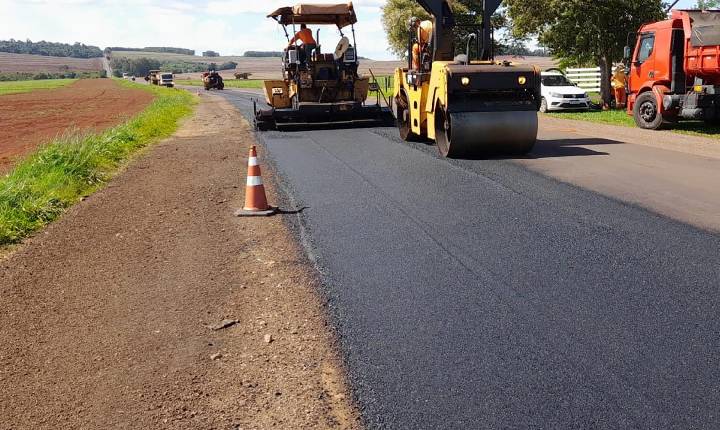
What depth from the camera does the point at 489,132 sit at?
39.1 feet

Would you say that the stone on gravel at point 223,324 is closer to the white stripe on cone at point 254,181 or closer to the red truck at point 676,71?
the white stripe on cone at point 254,181

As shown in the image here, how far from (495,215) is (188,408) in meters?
4.77

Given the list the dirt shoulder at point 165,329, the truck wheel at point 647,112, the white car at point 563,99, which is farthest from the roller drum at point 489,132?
the white car at point 563,99

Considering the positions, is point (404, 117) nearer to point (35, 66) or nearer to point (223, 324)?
point (223, 324)

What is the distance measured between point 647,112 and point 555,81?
759 cm

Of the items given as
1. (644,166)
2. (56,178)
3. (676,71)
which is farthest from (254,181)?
(676,71)

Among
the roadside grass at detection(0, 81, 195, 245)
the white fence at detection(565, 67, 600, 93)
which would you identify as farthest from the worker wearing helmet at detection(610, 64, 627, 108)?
the roadside grass at detection(0, 81, 195, 245)

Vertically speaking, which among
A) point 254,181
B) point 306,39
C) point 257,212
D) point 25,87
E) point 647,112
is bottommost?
point 257,212

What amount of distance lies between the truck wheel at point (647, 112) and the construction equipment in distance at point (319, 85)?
650cm

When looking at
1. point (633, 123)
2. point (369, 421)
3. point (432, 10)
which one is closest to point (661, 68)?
point (633, 123)

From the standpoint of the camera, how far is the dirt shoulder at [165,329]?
3.63m

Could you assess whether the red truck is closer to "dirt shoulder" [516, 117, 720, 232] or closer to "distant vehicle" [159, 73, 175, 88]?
"dirt shoulder" [516, 117, 720, 232]

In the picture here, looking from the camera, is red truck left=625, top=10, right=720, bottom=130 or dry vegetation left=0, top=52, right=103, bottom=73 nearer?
red truck left=625, top=10, right=720, bottom=130

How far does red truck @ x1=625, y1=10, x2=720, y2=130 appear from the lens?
16.2m
